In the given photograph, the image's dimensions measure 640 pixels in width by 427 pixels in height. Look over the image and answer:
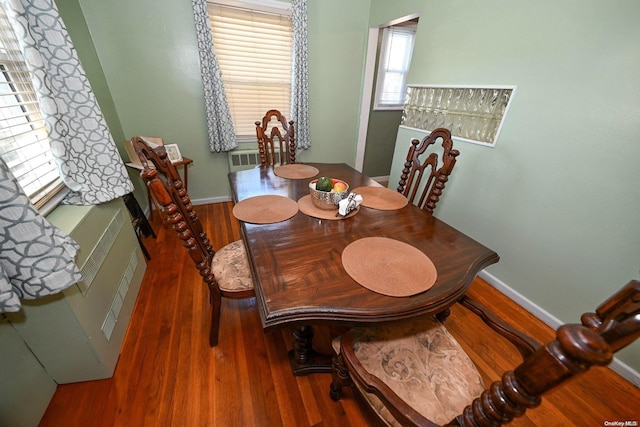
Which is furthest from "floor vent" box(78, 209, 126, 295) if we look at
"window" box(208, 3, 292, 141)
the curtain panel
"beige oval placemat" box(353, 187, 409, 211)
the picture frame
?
"window" box(208, 3, 292, 141)

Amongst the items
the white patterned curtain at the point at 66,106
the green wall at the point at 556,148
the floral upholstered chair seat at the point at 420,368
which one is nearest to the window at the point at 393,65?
the green wall at the point at 556,148

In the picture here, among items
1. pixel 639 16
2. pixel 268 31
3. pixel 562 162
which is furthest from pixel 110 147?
pixel 639 16

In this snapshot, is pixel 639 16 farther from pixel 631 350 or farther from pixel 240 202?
pixel 240 202

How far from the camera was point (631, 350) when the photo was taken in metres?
1.25

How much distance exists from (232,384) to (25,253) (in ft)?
3.24

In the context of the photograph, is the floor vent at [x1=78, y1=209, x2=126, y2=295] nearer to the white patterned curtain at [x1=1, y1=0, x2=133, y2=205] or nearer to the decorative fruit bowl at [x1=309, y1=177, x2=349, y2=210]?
the white patterned curtain at [x1=1, y1=0, x2=133, y2=205]

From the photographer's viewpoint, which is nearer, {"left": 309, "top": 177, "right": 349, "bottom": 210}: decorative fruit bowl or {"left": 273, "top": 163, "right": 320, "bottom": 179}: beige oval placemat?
{"left": 309, "top": 177, "right": 349, "bottom": 210}: decorative fruit bowl

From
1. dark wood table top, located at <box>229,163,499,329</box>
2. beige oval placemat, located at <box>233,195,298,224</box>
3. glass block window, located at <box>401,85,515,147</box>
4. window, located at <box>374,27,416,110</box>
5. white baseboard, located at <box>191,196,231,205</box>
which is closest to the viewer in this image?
dark wood table top, located at <box>229,163,499,329</box>

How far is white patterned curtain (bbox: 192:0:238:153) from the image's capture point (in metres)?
2.16

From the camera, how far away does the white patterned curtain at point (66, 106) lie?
1049 mm

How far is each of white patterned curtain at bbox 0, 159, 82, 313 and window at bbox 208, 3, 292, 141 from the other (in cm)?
222

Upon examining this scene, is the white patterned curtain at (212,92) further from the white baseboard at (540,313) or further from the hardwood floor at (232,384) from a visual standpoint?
the white baseboard at (540,313)

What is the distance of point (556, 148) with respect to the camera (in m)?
1.42

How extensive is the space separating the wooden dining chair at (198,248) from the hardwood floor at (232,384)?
182 millimetres
